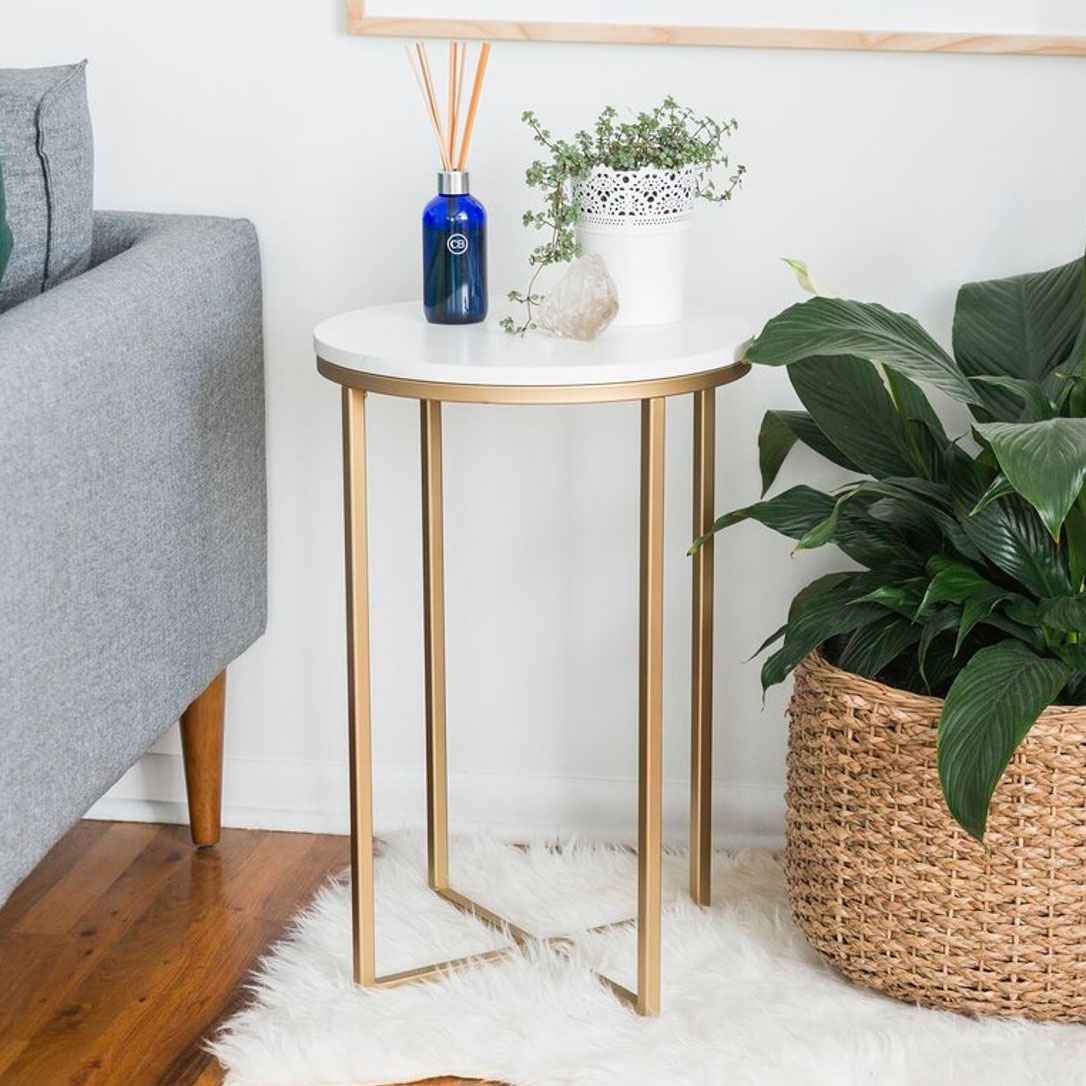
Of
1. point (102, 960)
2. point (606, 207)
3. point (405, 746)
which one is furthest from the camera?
point (405, 746)

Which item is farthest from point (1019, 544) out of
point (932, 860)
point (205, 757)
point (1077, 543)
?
point (205, 757)

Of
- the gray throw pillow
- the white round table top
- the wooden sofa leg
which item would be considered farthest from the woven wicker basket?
the gray throw pillow

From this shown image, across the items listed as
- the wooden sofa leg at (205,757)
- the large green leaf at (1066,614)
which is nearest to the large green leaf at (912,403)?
the large green leaf at (1066,614)

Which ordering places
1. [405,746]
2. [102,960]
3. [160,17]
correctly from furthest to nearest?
[405,746] < [160,17] < [102,960]

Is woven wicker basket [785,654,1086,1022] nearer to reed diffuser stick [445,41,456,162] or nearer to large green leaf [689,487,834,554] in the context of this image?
large green leaf [689,487,834,554]

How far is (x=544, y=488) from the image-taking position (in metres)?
1.92

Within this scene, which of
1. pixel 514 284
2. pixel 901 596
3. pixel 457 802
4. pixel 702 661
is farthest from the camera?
pixel 457 802

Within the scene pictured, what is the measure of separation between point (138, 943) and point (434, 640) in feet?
1.48

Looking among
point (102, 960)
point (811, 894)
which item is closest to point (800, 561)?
point (811, 894)

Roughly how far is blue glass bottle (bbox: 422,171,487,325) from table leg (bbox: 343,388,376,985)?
0.42 feet

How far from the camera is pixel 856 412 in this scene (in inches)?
62.7

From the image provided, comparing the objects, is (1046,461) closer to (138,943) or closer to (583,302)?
(583,302)

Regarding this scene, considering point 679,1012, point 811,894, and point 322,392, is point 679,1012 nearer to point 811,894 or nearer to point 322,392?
point 811,894

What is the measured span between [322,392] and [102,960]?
2.23 feet
